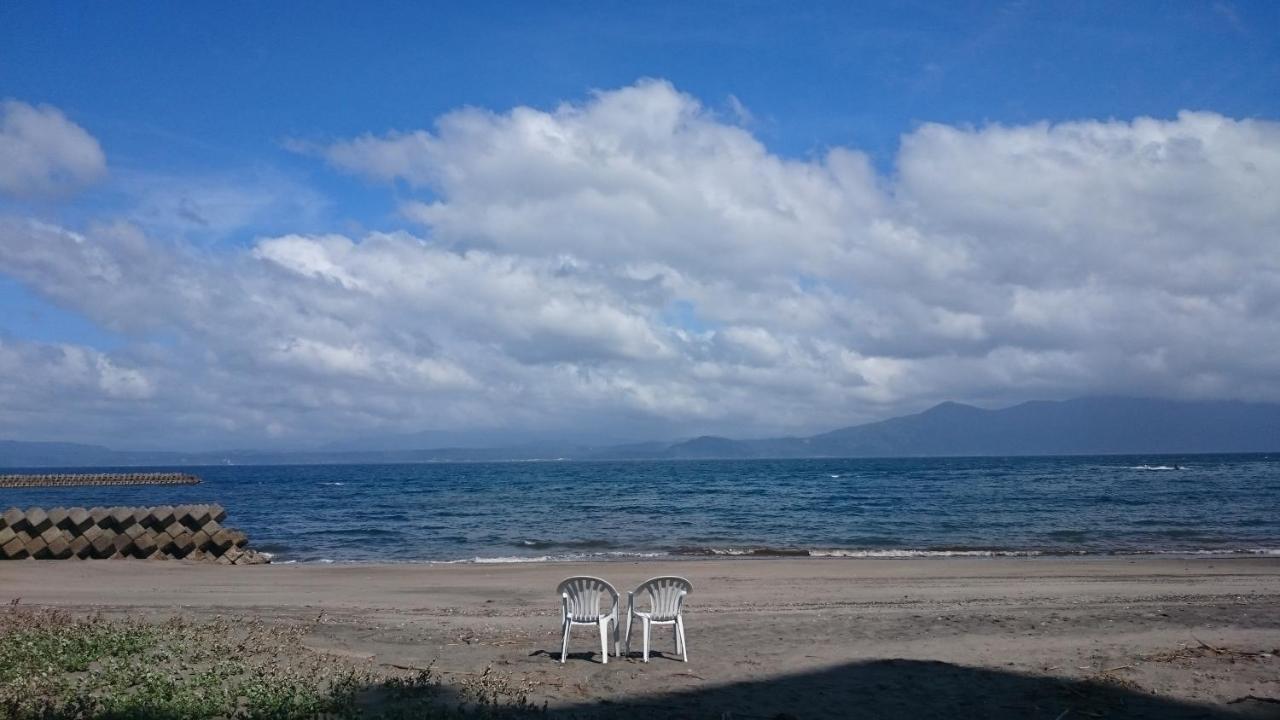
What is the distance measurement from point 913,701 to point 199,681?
6301 mm

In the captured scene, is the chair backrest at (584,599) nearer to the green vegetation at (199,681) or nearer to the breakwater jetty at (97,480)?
the green vegetation at (199,681)

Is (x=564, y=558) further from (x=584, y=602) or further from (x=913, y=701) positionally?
(x=913, y=701)

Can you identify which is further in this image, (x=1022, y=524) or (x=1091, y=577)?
Answer: (x=1022, y=524)

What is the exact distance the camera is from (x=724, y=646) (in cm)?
1081

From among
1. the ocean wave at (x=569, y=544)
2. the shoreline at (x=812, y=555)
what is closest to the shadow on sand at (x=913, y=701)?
the shoreline at (x=812, y=555)

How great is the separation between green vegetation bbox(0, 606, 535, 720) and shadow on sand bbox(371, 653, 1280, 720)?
36 centimetres

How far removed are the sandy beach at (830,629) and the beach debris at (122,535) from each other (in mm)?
1816

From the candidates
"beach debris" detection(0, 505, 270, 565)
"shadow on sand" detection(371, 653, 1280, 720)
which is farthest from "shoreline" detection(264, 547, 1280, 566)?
"shadow on sand" detection(371, 653, 1280, 720)

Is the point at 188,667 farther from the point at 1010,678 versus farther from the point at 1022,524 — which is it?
the point at 1022,524

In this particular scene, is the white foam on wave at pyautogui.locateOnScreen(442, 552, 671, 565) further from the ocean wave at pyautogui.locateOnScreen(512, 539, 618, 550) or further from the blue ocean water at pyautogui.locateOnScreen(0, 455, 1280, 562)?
the ocean wave at pyautogui.locateOnScreen(512, 539, 618, 550)

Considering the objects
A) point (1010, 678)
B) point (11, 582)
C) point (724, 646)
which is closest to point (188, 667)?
point (724, 646)

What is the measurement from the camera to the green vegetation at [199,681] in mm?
6867

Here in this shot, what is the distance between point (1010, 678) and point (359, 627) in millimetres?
8209

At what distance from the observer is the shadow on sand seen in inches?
301
